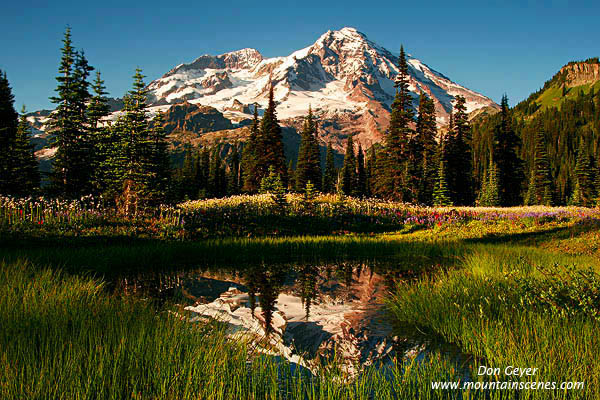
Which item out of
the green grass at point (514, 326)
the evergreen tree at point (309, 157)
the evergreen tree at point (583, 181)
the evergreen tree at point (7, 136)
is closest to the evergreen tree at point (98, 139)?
the evergreen tree at point (7, 136)

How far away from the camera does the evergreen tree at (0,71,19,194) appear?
26058 mm

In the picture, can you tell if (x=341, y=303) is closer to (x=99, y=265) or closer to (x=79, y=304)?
(x=79, y=304)

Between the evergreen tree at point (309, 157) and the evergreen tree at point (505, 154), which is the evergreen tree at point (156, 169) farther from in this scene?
the evergreen tree at point (505, 154)

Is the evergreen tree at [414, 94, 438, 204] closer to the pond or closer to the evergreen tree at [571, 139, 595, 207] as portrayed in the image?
the evergreen tree at [571, 139, 595, 207]

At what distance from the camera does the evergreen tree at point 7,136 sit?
26.1 metres

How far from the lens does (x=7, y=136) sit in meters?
30.5

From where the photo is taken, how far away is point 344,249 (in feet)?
42.5

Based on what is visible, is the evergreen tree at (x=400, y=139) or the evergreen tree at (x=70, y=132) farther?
the evergreen tree at (x=400, y=139)

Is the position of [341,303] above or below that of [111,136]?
below

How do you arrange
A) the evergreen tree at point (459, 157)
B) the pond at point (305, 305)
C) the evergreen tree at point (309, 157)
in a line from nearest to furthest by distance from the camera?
the pond at point (305, 305)
the evergreen tree at point (459, 157)
the evergreen tree at point (309, 157)

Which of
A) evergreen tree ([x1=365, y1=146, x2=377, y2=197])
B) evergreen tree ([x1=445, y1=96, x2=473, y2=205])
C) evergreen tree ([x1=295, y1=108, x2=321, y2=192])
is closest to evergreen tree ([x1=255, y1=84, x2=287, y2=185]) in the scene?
evergreen tree ([x1=295, y1=108, x2=321, y2=192])

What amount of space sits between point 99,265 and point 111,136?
72.9ft

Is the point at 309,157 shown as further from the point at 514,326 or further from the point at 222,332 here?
the point at 222,332

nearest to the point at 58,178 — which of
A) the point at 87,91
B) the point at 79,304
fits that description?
the point at 87,91
